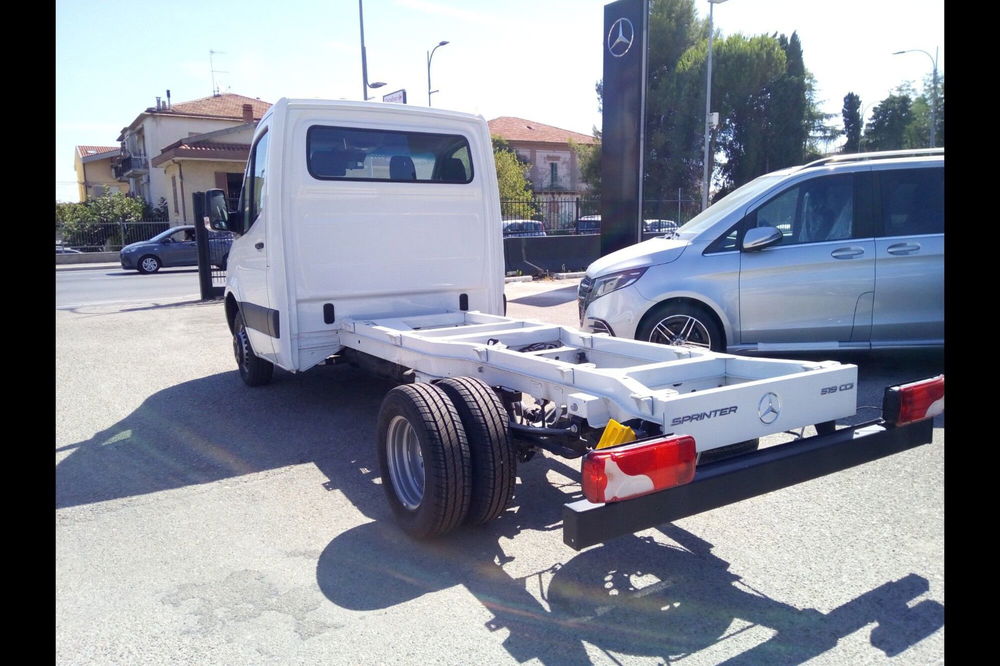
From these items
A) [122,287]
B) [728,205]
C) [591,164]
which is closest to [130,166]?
[591,164]

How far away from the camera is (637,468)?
261cm

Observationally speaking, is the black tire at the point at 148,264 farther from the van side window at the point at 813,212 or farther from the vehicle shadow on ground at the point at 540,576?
the van side window at the point at 813,212

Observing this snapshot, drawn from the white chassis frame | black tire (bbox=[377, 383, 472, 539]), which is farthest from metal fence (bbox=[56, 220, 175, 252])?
black tire (bbox=[377, 383, 472, 539])

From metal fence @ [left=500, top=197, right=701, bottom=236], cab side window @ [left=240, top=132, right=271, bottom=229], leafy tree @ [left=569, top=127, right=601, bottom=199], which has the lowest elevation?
cab side window @ [left=240, top=132, right=271, bottom=229]

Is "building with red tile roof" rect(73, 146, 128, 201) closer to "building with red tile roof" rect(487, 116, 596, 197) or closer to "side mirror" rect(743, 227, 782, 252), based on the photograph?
"building with red tile roof" rect(487, 116, 596, 197)

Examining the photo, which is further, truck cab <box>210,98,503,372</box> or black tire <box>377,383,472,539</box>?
truck cab <box>210,98,503,372</box>

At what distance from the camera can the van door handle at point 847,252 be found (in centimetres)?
621

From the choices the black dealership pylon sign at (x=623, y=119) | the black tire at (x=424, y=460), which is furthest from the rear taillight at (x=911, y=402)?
the black dealership pylon sign at (x=623, y=119)

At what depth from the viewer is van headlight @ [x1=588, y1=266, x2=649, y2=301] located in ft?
21.0

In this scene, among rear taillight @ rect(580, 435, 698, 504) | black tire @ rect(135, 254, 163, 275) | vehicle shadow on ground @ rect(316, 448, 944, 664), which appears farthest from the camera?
black tire @ rect(135, 254, 163, 275)

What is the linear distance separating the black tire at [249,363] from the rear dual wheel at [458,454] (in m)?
3.76

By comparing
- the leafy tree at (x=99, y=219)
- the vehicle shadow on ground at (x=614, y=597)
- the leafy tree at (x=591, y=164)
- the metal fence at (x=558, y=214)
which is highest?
the leafy tree at (x=591, y=164)
